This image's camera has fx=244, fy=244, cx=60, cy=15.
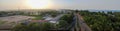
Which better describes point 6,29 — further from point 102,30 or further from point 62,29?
point 102,30

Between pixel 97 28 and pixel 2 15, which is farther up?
pixel 97 28

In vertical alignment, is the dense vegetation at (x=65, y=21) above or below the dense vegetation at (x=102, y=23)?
below

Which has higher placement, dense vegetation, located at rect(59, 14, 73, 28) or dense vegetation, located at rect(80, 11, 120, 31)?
dense vegetation, located at rect(80, 11, 120, 31)

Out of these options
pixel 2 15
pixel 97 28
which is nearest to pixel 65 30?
pixel 97 28

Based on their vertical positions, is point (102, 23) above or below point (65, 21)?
above

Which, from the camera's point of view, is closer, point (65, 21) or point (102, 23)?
point (102, 23)

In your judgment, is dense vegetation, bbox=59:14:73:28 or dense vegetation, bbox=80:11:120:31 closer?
dense vegetation, bbox=80:11:120:31

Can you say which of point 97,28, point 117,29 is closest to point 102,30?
point 97,28

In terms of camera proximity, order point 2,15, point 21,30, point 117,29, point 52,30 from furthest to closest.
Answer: point 2,15
point 52,30
point 21,30
point 117,29

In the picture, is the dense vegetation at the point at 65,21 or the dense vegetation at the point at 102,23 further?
the dense vegetation at the point at 65,21

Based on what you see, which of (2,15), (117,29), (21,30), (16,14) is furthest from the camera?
(16,14)

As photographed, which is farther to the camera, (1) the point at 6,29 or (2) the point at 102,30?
(1) the point at 6,29
